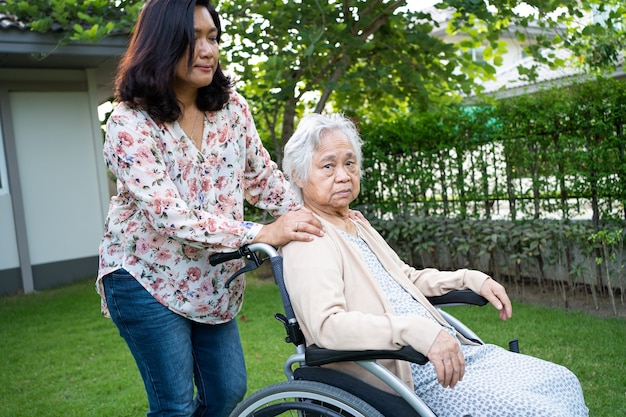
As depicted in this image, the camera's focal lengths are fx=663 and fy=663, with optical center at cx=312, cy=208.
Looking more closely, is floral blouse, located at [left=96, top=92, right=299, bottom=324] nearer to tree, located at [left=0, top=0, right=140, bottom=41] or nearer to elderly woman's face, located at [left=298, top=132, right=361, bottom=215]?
elderly woman's face, located at [left=298, top=132, right=361, bottom=215]

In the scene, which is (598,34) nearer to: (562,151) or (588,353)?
(562,151)

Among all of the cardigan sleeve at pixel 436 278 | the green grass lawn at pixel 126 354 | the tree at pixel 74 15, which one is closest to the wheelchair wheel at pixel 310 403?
the cardigan sleeve at pixel 436 278

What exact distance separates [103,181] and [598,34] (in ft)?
19.5

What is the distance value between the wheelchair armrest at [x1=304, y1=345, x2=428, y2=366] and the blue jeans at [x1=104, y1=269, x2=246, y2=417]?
456 millimetres

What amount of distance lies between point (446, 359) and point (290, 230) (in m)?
0.59

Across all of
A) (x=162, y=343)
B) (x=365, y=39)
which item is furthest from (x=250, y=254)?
(x=365, y=39)

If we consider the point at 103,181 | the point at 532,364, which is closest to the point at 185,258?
the point at 532,364

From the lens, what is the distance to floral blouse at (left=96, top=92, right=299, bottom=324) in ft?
6.15

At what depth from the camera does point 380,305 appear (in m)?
2.03

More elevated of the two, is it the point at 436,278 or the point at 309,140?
the point at 309,140

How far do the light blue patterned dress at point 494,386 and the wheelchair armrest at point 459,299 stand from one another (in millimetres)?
149

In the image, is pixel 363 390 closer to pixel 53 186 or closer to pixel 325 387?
pixel 325 387

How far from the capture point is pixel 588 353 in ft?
13.5

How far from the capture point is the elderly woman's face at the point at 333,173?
2.19 metres
